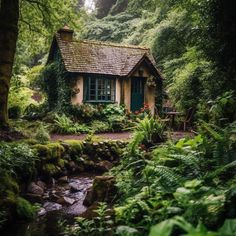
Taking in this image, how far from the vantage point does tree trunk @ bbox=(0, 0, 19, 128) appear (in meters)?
12.7

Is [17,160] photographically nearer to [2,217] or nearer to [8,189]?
[8,189]

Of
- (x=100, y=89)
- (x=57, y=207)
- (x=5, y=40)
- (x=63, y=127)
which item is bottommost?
(x=57, y=207)

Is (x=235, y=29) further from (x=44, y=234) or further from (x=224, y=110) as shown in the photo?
(x=44, y=234)

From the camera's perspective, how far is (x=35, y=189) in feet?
29.6

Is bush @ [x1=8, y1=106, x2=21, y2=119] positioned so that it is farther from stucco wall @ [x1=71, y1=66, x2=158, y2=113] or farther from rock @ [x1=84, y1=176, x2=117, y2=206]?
rock @ [x1=84, y1=176, x2=117, y2=206]

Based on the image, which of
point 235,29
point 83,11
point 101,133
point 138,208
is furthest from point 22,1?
point 138,208

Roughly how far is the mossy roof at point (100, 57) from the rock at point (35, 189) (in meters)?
10.7

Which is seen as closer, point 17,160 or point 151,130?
point 17,160

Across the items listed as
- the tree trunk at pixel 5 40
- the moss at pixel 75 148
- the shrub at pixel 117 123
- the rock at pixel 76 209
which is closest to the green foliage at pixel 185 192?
the rock at pixel 76 209

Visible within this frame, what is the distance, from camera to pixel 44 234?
6.43m

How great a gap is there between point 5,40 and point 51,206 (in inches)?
282

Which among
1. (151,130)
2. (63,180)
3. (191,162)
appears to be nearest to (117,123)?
(151,130)

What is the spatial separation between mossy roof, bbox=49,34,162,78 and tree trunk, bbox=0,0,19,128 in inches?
247

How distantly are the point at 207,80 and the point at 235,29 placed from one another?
2.07 m
